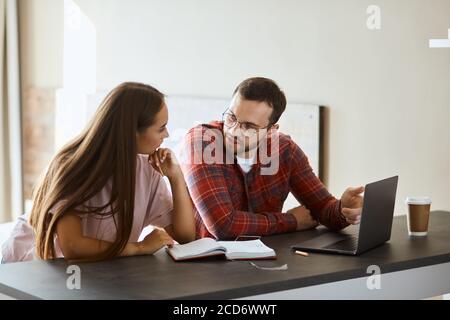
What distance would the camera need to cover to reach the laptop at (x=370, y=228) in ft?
8.04

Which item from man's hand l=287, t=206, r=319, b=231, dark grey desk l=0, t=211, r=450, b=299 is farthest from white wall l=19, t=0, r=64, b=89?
dark grey desk l=0, t=211, r=450, b=299

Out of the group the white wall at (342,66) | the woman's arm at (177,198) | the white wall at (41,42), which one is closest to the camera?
the woman's arm at (177,198)

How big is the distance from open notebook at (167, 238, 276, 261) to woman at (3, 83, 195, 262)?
0.06 metres

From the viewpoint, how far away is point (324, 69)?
3709 mm

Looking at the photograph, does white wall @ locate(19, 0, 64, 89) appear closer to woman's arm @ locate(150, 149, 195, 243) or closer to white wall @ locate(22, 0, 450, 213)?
white wall @ locate(22, 0, 450, 213)

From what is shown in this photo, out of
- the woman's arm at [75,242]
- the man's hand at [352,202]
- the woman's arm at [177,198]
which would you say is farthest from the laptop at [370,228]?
the woman's arm at [75,242]

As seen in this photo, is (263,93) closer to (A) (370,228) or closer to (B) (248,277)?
(A) (370,228)

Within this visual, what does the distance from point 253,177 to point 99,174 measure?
27.8 inches

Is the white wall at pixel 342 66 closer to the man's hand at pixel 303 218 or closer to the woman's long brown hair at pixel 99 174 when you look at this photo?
the man's hand at pixel 303 218

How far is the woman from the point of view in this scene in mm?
2357

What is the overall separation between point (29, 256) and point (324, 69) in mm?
1628

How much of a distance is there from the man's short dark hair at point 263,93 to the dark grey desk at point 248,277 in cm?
47

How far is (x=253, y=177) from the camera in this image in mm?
2955
